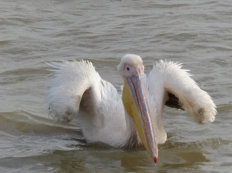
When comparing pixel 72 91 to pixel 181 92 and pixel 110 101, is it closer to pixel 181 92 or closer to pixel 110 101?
pixel 110 101

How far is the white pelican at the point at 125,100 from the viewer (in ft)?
A: 16.6

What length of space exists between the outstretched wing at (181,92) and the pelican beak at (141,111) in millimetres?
569

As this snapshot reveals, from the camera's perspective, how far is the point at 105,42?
8.78 m

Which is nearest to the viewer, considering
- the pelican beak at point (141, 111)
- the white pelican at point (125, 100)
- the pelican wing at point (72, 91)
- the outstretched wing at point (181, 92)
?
the pelican beak at point (141, 111)

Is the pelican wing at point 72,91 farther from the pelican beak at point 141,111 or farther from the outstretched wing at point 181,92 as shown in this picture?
the outstretched wing at point 181,92

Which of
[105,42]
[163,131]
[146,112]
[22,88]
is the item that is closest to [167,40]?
[105,42]

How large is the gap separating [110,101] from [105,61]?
2228 mm

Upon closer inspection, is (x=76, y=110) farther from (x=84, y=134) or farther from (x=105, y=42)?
(x=105, y=42)

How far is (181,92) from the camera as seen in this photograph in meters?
5.47

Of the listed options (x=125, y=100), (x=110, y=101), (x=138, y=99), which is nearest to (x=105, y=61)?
(x=110, y=101)

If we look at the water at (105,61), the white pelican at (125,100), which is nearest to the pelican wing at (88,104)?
the white pelican at (125,100)

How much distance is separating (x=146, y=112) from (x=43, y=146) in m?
1.12

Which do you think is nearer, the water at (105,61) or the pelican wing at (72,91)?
the water at (105,61)

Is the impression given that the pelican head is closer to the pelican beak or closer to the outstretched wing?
the pelican beak
